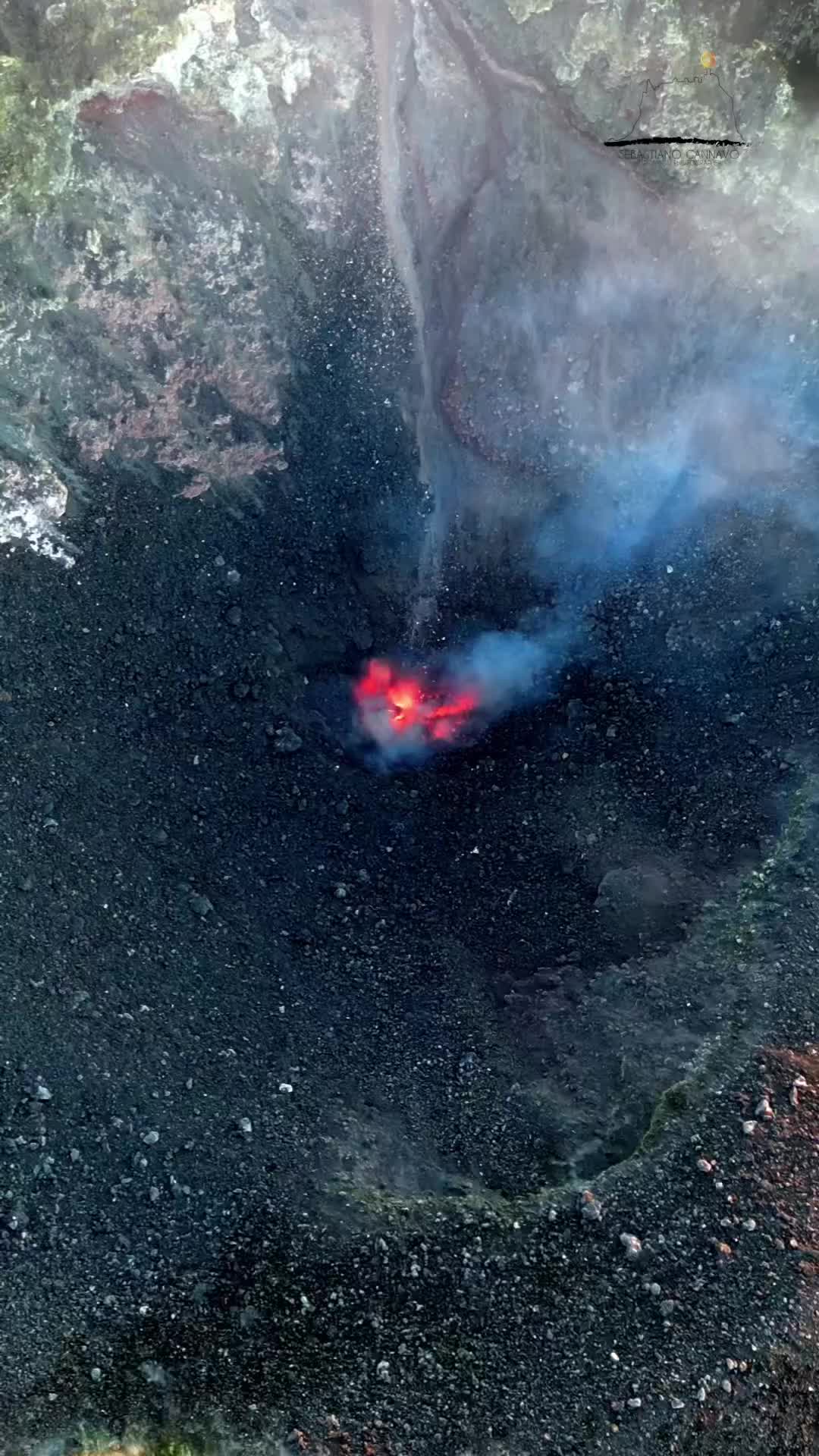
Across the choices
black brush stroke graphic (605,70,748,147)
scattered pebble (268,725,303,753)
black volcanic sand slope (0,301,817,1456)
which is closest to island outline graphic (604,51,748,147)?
black brush stroke graphic (605,70,748,147)

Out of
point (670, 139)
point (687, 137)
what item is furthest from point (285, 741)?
point (687, 137)

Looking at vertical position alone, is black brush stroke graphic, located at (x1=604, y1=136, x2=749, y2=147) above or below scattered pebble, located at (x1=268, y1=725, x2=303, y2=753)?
above

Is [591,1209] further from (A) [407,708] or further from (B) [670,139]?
(B) [670,139]

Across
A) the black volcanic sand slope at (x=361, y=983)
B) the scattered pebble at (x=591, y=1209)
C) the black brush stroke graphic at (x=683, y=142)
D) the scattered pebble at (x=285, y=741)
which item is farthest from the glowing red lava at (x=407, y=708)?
the black brush stroke graphic at (x=683, y=142)

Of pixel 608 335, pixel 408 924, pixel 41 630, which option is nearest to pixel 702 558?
pixel 608 335

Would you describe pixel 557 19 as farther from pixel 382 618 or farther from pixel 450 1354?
pixel 450 1354

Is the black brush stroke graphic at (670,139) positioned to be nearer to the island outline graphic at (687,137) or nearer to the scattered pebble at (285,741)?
the island outline graphic at (687,137)

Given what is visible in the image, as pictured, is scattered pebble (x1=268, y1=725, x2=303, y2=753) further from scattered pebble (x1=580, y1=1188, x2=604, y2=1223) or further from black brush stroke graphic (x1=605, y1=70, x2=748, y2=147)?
black brush stroke graphic (x1=605, y1=70, x2=748, y2=147)
